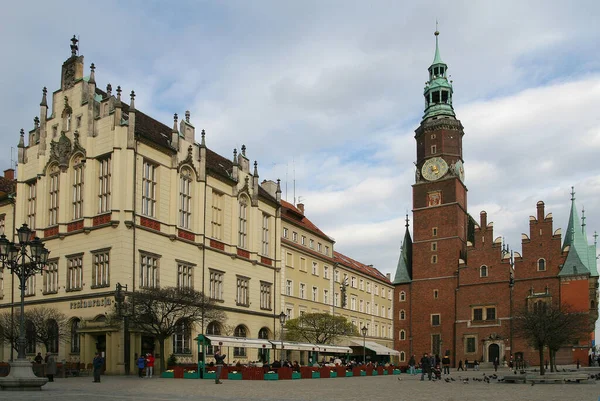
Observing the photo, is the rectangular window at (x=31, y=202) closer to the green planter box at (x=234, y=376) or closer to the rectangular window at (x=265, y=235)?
the rectangular window at (x=265, y=235)

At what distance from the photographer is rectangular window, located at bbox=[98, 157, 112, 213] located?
42906 millimetres

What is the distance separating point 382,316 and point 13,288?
48.7 m

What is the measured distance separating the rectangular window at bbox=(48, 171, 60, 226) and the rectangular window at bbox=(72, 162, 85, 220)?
2004mm

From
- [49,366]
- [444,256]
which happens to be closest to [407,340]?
[444,256]

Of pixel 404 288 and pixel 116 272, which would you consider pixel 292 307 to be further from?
pixel 404 288

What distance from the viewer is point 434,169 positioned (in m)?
87.9

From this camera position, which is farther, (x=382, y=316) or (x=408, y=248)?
(x=408, y=248)

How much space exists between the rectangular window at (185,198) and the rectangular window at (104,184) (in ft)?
17.9

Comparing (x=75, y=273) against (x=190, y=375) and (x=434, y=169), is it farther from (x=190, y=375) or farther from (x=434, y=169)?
(x=434, y=169)

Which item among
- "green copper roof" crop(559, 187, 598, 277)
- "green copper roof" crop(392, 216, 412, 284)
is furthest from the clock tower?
"green copper roof" crop(559, 187, 598, 277)

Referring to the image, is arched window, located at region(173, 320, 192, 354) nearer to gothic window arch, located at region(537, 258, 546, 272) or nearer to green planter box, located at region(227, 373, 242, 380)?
green planter box, located at region(227, 373, 242, 380)

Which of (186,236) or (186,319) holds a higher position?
(186,236)

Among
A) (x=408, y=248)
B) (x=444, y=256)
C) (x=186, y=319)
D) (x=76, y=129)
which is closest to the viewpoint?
(x=186, y=319)

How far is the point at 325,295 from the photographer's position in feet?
224
